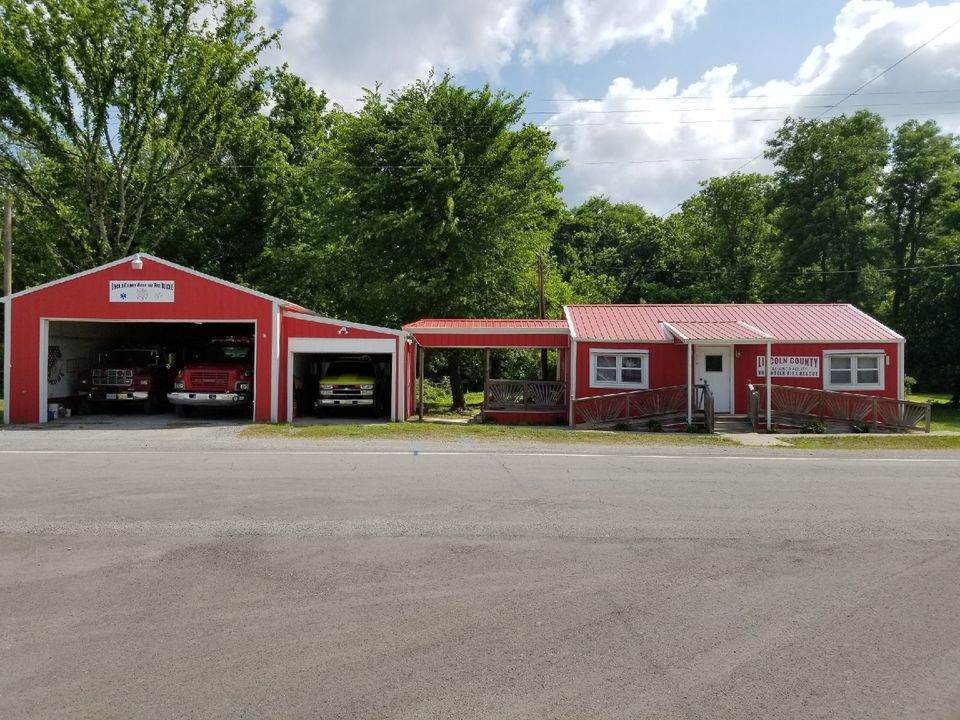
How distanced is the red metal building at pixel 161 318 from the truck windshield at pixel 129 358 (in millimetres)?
2123

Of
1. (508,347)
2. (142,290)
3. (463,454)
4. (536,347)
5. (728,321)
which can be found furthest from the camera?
(728,321)

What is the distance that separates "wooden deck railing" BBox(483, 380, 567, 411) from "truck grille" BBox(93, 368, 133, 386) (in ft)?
36.7

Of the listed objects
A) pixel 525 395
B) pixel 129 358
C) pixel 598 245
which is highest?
pixel 598 245

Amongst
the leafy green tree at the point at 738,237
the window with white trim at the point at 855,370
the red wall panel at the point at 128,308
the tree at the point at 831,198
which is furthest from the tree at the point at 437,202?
the leafy green tree at the point at 738,237

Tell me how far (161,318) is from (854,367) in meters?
21.4

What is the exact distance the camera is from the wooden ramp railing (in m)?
22.5

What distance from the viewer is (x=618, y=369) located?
24094 mm

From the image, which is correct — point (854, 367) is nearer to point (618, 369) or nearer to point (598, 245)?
point (618, 369)

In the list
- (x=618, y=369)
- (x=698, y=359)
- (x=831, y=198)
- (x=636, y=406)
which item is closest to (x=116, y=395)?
(x=618, y=369)

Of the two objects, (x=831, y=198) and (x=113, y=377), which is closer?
(x=113, y=377)

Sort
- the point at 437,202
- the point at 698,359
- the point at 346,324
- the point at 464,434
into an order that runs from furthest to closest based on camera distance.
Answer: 1. the point at 437,202
2. the point at 698,359
3. the point at 346,324
4. the point at 464,434

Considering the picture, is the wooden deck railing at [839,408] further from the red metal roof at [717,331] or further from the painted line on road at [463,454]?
the painted line on road at [463,454]

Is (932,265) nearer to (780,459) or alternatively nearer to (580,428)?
(580,428)

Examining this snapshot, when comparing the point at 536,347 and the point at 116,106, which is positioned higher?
the point at 116,106
